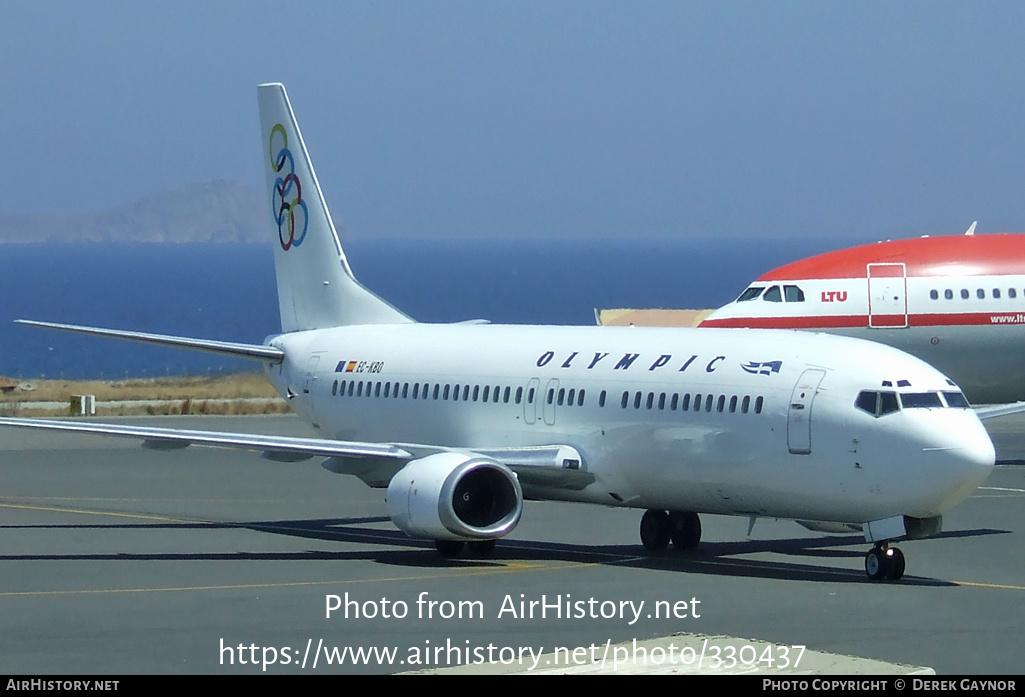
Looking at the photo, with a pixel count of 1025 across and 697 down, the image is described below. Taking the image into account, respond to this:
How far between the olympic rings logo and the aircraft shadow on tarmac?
7.47m

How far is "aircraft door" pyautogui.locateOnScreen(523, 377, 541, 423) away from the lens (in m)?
31.5

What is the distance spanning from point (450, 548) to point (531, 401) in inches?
130

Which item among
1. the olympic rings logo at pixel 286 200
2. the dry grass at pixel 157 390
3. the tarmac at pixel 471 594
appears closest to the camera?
the tarmac at pixel 471 594

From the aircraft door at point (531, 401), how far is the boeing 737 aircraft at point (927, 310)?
16023 millimetres

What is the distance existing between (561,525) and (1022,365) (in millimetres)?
17205

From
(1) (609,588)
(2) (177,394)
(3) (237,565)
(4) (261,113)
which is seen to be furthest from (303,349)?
(2) (177,394)

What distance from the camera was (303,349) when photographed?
121ft

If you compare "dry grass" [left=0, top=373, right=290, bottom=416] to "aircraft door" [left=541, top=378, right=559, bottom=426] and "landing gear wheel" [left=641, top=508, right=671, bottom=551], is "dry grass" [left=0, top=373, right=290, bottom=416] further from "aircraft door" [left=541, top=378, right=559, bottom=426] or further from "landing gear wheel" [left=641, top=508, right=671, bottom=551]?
"landing gear wheel" [left=641, top=508, right=671, bottom=551]

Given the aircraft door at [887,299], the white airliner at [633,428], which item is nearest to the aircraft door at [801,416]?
the white airliner at [633,428]

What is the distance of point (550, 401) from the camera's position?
1225 inches

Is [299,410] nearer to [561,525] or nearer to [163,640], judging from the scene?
[561,525]

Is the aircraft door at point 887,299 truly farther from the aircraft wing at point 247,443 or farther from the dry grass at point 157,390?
the dry grass at point 157,390

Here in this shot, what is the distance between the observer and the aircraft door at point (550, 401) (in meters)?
31.1

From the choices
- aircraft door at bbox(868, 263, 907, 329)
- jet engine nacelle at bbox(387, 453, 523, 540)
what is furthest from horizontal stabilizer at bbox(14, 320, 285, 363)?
aircraft door at bbox(868, 263, 907, 329)
